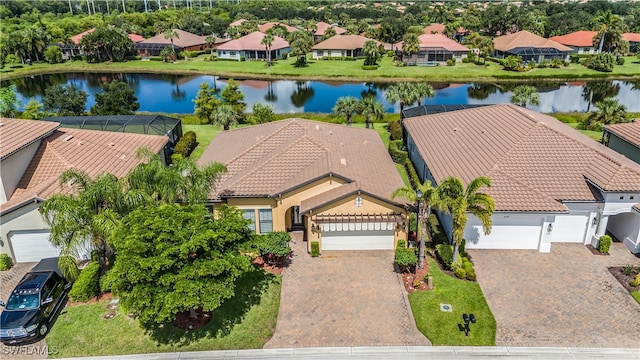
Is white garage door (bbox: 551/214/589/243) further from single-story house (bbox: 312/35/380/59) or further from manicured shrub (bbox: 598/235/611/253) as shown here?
single-story house (bbox: 312/35/380/59)

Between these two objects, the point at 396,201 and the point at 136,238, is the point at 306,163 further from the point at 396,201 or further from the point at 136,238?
the point at 136,238

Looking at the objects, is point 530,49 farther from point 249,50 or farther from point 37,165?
point 37,165

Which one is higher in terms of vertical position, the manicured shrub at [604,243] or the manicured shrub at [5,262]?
the manicured shrub at [604,243]

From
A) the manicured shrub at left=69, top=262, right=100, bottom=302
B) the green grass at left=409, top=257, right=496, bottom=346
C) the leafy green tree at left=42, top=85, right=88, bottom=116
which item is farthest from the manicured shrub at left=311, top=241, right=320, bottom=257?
the leafy green tree at left=42, top=85, right=88, bottom=116

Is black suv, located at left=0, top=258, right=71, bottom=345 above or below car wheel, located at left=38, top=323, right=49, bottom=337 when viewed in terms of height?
above

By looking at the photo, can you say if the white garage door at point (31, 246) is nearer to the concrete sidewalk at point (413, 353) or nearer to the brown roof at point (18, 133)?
the brown roof at point (18, 133)

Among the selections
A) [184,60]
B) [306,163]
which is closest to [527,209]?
[306,163]

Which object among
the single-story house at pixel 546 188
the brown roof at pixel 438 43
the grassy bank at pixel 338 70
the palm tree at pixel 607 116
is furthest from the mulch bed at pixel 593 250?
the brown roof at pixel 438 43
